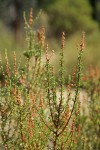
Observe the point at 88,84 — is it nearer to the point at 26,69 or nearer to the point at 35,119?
A: the point at 26,69

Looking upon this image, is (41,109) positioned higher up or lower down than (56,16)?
lower down

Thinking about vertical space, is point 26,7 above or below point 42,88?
above

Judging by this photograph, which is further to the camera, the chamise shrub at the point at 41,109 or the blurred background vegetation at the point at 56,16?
the blurred background vegetation at the point at 56,16

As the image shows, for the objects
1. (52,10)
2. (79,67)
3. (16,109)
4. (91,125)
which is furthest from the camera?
(52,10)

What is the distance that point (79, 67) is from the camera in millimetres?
5453

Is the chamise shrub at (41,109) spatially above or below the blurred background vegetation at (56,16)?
below

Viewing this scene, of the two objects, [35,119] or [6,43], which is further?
[6,43]

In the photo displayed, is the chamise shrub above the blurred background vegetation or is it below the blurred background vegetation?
below

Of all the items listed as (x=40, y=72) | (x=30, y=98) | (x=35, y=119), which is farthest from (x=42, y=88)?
(x=35, y=119)

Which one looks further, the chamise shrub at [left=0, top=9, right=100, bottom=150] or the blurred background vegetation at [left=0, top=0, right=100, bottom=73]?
the blurred background vegetation at [left=0, top=0, right=100, bottom=73]

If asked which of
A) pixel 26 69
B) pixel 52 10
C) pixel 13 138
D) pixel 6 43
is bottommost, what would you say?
pixel 13 138

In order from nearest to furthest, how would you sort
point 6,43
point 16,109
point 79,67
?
point 79,67 < point 16,109 < point 6,43

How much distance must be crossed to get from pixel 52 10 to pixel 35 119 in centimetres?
3014

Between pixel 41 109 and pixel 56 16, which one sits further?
pixel 56 16
